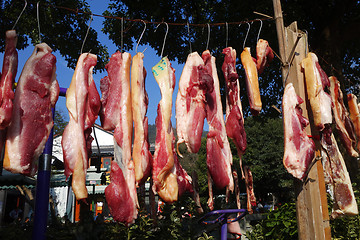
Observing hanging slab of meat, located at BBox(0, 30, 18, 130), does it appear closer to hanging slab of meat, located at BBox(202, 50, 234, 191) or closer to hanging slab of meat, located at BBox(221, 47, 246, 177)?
hanging slab of meat, located at BBox(202, 50, 234, 191)

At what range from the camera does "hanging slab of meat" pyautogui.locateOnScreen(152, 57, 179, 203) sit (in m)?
2.85

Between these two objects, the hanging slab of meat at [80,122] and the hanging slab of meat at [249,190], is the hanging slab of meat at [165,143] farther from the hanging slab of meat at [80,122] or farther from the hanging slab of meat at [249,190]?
the hanging slab of meat at [249,190]

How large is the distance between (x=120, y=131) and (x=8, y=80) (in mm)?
1094

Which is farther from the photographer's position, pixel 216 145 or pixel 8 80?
pixel 216 145

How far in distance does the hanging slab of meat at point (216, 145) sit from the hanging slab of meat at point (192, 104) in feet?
0.47

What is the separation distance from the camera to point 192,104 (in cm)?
323

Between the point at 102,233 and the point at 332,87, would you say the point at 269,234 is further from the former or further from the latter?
the point at 102,233

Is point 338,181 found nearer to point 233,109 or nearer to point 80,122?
point 233,109

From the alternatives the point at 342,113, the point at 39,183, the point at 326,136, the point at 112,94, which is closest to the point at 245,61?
the point at 326,136

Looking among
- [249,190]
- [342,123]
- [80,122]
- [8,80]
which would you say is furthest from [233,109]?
[8,80]

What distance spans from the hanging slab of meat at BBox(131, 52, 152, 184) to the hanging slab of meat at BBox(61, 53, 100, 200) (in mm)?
413

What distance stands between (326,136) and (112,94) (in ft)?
8.83

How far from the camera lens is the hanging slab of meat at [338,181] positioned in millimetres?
3781

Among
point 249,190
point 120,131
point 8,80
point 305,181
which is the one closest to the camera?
point 8,80
